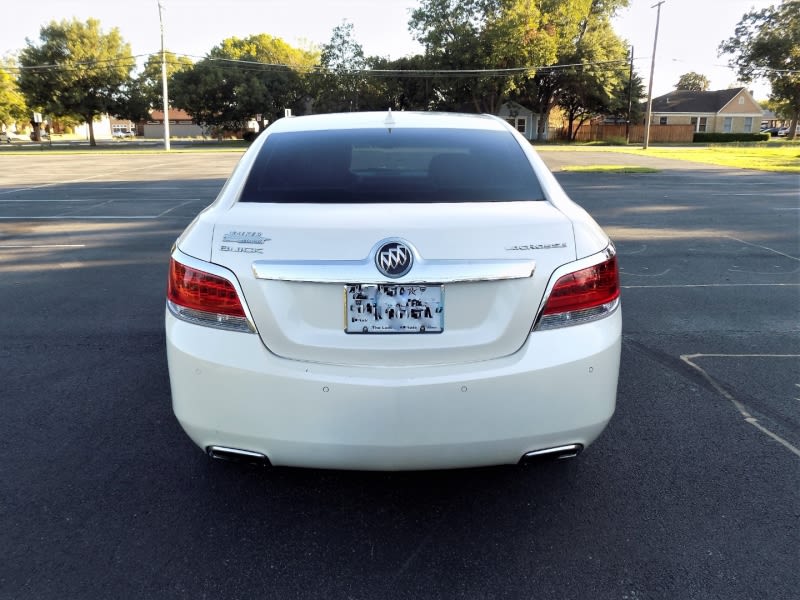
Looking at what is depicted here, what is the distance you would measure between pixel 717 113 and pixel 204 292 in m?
86.0

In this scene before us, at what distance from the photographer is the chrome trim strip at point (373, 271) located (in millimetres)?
2248

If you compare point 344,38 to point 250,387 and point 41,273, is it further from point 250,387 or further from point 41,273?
point 250,387

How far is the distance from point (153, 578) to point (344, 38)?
72965 mm

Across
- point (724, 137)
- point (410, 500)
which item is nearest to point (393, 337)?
point (410, 500)

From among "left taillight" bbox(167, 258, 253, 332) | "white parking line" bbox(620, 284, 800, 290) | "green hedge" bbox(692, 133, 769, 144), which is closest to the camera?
"left taillight" bbox(167, 258, 253, 332)

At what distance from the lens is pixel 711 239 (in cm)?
952

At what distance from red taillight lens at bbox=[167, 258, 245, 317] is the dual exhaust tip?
0.53 m

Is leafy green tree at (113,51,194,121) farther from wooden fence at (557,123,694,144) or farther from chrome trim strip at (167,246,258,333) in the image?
chrome trim strip at (167,246,258,333)

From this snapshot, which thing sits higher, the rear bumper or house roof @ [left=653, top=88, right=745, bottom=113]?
house roof @ [left=653, top=88, right=745, bottom=113]

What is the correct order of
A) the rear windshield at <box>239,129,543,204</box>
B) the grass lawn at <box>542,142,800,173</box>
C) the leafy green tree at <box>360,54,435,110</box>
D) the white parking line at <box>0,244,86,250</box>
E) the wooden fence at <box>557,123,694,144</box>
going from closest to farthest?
1. the rear windshield at <box>239,129,543,204</box>
2. the white parking line at <box>0,244,86,250</box>
3. the grass lawn at <box>542,142,800,173</box>
4. the wooden fence at <box>557,123,694,144</box>
5. the leafy green tree at <box>360,54,435,110</box>

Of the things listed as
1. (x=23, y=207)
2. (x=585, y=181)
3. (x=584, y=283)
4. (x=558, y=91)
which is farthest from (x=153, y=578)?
(x=558, y=91)

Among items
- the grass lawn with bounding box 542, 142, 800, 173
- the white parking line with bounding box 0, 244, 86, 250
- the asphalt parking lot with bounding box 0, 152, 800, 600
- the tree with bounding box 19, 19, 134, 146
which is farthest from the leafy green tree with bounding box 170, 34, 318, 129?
the asphalt parking lot with bounding box 0, 152, 800, 600

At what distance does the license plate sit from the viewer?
228 centimetres

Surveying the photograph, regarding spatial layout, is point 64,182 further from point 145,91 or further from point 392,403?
point 145,91
